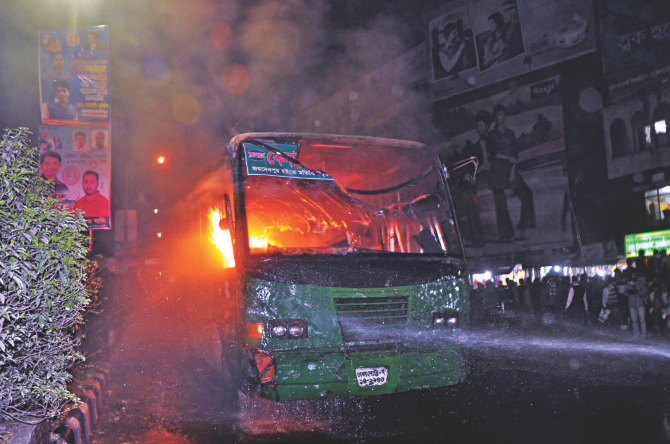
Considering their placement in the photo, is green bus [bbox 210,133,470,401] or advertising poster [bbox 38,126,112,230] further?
advertising poster [bbox 38,126,112,230]

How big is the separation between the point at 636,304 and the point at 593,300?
9.98ft

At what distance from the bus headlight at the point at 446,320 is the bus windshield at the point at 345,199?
0.66m

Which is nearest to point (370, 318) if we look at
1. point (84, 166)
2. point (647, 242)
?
point (84, 166)

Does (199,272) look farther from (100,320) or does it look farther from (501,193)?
(501,193)

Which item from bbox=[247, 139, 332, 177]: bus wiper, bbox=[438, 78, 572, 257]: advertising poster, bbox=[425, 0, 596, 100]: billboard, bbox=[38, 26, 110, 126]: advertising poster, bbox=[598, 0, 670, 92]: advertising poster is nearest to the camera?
bbox=[247, 139, 332, 177]: bus wiper

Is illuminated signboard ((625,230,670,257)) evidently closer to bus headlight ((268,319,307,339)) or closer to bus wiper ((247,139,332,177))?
bus wiper ((247,139,332,177))

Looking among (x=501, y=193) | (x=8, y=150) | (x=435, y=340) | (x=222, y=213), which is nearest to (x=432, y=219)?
(x=435, y=340)

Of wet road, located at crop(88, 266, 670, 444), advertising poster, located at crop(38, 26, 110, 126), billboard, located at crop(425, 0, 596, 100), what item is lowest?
wet road, located at crop(88, 266, 670, 444)

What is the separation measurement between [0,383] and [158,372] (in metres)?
5.75

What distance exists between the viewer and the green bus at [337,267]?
15.8ft

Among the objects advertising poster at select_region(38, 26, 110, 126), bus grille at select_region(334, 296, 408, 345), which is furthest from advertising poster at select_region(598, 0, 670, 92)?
bus grille at select_region(334, 296, 408, 345)

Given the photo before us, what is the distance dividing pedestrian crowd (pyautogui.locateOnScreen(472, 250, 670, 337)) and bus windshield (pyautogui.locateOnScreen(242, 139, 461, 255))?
8121 millimetres

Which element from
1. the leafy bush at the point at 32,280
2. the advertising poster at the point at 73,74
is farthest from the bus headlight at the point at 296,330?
the advertising poster at the point at 73,74

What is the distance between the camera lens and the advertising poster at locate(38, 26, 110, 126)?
1415 cm
